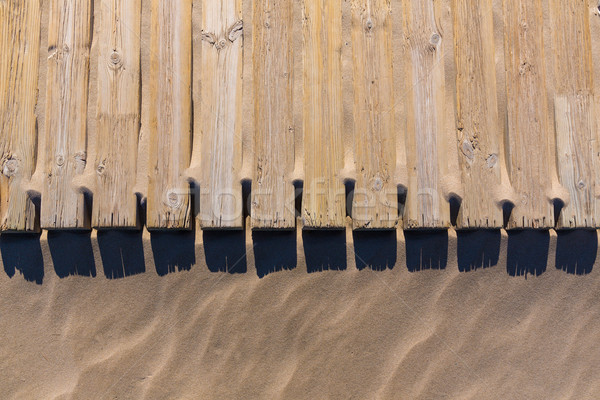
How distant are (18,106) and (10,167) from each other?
383 mm

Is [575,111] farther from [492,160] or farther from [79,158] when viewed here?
[79,158]

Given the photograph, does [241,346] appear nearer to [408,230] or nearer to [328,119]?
[408,230]

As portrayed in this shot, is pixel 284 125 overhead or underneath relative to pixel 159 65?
underneath

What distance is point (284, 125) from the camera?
7.66 feet

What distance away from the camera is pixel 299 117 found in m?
2.43

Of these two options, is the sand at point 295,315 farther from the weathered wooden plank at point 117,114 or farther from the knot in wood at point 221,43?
the knot in wood at point 221,43

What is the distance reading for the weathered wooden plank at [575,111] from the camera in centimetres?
238

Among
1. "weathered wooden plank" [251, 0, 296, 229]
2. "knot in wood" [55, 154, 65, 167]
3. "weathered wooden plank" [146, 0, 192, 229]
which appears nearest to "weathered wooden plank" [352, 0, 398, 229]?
"weathered wooden plank" [251, 0, 296, 229]

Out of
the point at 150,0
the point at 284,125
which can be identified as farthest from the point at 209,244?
the point at 150,0

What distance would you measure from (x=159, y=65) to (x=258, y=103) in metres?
0.64

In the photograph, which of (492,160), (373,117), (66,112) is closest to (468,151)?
(492,160)

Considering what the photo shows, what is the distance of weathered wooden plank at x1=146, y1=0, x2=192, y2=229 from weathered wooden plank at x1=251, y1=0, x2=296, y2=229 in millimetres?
413

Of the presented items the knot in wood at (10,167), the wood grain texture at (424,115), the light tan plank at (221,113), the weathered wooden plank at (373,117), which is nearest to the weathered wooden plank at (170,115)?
the light tan plank at (221,113)

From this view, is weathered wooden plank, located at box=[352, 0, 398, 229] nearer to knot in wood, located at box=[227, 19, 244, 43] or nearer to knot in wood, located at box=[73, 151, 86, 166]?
knot in wood, located at box=[227, 19, 244, 43]
